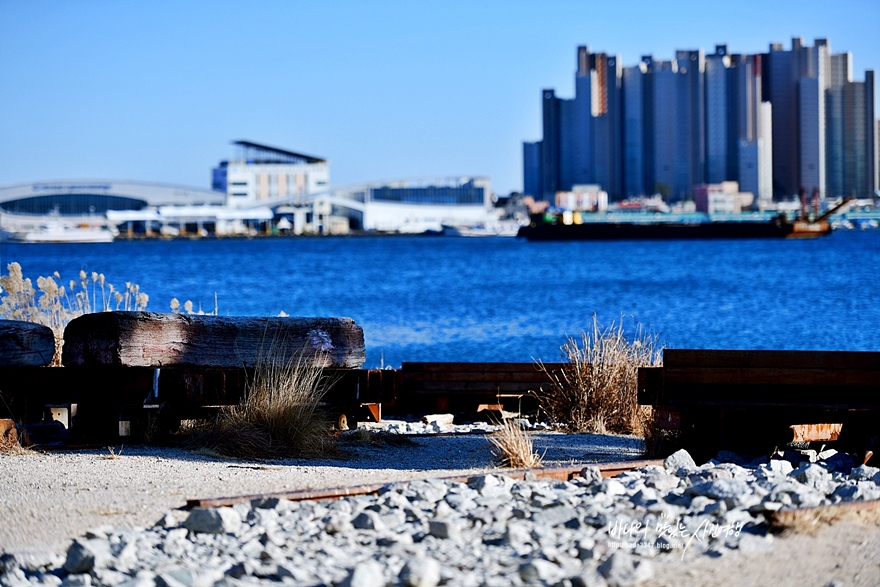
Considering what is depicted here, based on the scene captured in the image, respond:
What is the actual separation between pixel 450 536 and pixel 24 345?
505 cm

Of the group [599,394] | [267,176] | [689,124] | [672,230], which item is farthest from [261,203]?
[599,394]

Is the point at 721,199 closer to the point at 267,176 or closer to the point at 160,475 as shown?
the point at 267,176

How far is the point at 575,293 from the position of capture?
144ft

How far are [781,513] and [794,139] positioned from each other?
186 meters

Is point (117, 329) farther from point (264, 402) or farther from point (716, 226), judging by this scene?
point (716, 226)

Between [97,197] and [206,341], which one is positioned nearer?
[206,341]

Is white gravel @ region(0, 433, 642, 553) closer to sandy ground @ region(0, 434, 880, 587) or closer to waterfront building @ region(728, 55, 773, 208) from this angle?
sandy ground @ region(0, 434, 880, 587)

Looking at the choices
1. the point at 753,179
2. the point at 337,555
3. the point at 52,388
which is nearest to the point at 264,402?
the point at 52,388

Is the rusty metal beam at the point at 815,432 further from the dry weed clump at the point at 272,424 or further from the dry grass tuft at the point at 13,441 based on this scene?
the dry grass tuft at the point at 13,441

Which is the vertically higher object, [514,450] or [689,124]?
[689,124]

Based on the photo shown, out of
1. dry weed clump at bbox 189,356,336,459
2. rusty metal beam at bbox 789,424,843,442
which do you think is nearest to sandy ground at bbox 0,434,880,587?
dry weed clump at bbox 189,356,336,459

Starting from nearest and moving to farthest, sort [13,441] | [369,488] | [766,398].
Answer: [369,488]
[766,398]
[13,441]

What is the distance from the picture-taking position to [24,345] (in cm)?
905

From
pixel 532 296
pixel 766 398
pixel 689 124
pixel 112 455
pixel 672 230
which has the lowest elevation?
pixel 532 296
